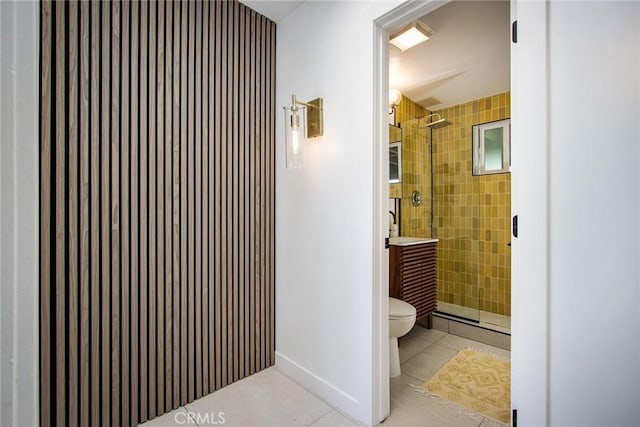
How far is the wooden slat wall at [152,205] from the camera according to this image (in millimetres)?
1383

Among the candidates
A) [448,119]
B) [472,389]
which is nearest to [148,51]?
[472,389]

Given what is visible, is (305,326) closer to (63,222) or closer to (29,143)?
(63,222)

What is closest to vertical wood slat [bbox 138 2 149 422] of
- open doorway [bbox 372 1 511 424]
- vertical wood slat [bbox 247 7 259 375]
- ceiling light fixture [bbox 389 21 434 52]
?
vertical wood slat [bbox 247 7 259 375]

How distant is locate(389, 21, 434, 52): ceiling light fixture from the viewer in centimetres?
212

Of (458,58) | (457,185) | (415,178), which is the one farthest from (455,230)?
(458,58)

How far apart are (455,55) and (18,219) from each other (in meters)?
3.02

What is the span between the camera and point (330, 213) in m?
1.84

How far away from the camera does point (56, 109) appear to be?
4.49 ft

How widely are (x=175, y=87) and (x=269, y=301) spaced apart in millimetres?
1525

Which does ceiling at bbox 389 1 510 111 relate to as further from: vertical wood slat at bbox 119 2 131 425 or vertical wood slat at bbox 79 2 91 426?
vertical wood slat at bbox 79 2 91 426

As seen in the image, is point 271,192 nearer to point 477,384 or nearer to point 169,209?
point 169,209

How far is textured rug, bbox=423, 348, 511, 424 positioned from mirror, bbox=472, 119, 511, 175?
199 cm

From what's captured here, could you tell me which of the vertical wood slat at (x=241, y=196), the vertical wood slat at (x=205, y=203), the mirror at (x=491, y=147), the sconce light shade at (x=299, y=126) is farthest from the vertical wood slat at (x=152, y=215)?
the mirror at (x=491, y=147)

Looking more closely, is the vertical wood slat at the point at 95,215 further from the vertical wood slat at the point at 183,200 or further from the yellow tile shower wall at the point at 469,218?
the yellow tile shower wall at the point at 469,218
